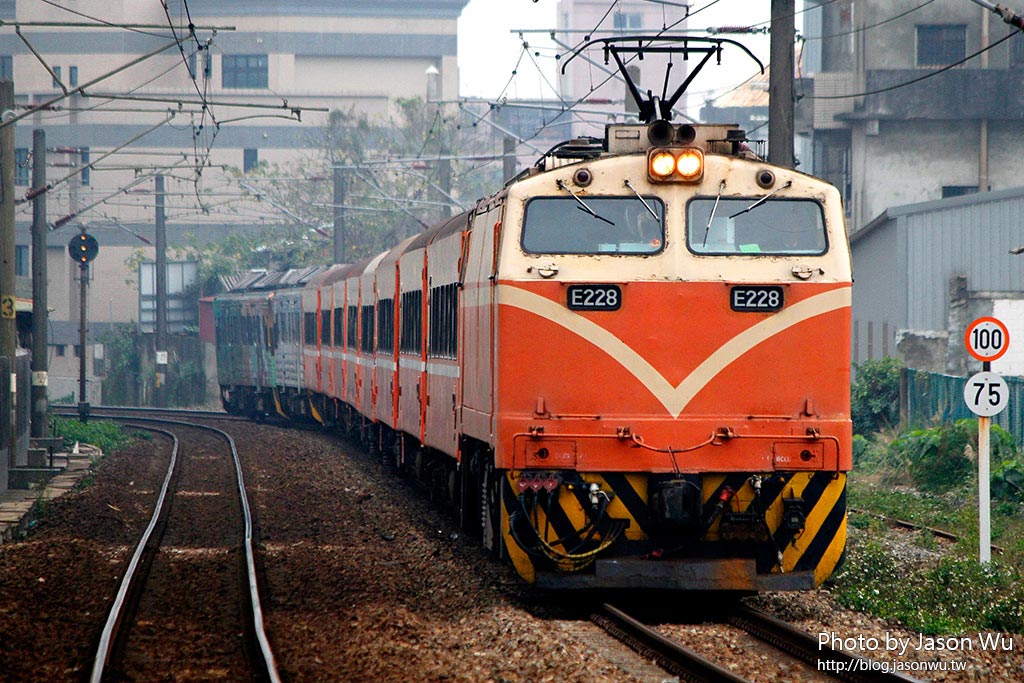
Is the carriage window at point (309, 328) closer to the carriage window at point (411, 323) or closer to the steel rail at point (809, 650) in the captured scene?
the carriage window at point (411, 323)

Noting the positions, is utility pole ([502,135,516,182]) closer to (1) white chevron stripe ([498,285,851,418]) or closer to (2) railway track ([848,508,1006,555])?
(2) railway track ([848,508,1006,555])

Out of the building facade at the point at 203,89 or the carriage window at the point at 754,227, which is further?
the building facade at the point at 203,89

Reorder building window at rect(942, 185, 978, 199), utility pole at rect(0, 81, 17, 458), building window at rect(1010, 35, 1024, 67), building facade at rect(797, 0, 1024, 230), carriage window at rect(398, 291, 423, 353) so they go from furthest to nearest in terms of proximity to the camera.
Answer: building window at rect(1010, 35, 1024, 67)
building window at rect(942, 185, 978, 199)
building facade at rect(797, 0, 1024, 230)
utility pole at rect(0, 81, 17, 458)
carriage window at rect(398, 291, 423, 353)

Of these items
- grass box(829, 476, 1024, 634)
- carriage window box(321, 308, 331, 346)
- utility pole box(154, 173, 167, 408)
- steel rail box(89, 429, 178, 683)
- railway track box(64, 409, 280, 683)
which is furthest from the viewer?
utility pole box(154, 173, 167, 408)

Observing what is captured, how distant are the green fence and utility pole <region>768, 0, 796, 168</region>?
5.73 meters

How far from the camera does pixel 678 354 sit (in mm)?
9969

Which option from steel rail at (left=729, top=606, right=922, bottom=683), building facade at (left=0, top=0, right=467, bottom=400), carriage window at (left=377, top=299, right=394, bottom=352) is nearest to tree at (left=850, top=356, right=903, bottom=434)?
carriage window at (left=377, top=299, right=394, bottom=352)

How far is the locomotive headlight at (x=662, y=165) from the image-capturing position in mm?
10070

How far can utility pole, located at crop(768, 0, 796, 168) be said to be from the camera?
51.6 ft

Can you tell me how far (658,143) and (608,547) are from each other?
2.91 meters

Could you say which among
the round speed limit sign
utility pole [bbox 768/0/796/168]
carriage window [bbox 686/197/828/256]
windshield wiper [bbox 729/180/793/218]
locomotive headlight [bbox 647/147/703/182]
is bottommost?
the round speed limit sign

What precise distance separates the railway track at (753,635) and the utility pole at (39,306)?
58.8 ft

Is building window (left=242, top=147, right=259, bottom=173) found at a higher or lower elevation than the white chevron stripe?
higher

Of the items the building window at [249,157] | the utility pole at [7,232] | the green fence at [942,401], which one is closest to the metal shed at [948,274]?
the green fence at [942,401]
